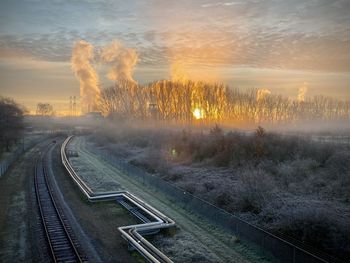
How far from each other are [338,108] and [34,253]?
137065 mm

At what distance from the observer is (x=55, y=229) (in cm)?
1822

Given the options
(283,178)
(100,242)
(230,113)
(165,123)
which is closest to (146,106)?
(165,123)

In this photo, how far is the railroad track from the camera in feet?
48.9

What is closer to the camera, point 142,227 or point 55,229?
point 142,227

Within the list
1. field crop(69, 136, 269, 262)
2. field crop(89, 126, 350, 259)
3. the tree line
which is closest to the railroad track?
field crop(69, 136, 269, 262)

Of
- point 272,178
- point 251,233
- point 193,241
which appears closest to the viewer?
point 251,233

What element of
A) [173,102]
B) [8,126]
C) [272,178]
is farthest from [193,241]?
[173,102]

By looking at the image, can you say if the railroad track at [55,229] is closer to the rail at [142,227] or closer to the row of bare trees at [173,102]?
the rail at [142,227]

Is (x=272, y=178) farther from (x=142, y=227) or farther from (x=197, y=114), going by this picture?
(x=197, y=114)

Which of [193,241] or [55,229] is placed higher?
[55,229]

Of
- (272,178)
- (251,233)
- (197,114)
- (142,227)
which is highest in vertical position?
(197,114)

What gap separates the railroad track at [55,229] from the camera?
1489cm

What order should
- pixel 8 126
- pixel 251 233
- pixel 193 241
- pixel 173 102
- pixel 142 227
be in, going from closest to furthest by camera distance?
pixel 251 233, pixel 193 241, pixel 142 227, pixel 8 126, pixel 173 102

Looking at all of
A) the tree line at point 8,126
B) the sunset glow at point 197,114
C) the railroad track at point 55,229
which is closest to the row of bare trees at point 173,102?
the sunset glow at point 197,114
